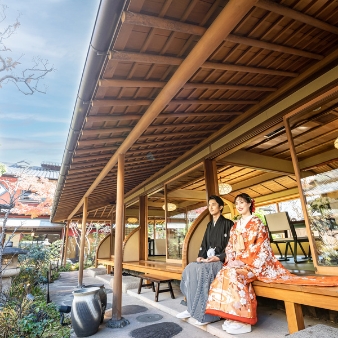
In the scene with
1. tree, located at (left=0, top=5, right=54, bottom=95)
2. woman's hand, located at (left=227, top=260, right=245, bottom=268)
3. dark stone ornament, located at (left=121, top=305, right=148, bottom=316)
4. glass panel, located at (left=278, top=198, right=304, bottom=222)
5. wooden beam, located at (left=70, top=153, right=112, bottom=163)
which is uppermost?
tree, located at (left=0, top=5, right=54, bottom=95)

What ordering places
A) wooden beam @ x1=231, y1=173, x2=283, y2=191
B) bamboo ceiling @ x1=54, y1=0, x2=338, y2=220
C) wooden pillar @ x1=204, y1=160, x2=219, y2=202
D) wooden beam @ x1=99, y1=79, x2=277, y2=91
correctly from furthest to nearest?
1. wooden beam @ x1=231, y1=173, x2=283, y2=191
2. wooden pillar @ x1=204, y1=160, x2=219, y2=202
3. wooden beam @ x1=99, y1=79, x2=277, y2=91
4. bamboo ceiling @ x1=54, y1=0, x2=338, y2=220

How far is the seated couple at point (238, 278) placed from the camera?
2502 mm

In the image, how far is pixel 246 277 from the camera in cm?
267

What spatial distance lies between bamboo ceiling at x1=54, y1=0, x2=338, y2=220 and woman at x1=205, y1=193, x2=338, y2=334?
5.13 feet

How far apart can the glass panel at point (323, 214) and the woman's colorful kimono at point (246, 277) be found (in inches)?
18.9

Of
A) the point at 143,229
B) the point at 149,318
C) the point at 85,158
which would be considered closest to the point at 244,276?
the point at 149,318

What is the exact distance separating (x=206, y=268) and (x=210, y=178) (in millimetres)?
2181

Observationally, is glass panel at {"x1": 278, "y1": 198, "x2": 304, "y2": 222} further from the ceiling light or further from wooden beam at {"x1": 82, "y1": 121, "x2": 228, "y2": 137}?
the ceiling light

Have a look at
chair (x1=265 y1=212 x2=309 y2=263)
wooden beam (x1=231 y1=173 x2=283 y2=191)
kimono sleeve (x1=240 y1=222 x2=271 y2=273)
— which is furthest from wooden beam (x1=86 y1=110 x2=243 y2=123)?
wooden beam (x1=231 y1=173 x2=283 y2=191)

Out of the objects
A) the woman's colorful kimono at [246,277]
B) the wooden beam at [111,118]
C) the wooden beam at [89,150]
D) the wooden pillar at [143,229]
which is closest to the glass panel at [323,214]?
the woman's colorful kimono at [246,277]

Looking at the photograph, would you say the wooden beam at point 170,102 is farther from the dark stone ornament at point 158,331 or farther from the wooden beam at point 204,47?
the dark stone ornament at point 158,331

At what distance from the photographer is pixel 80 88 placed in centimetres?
254

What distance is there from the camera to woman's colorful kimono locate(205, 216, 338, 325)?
2.48 meters

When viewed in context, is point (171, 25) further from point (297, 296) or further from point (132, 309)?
point (132, 309)
